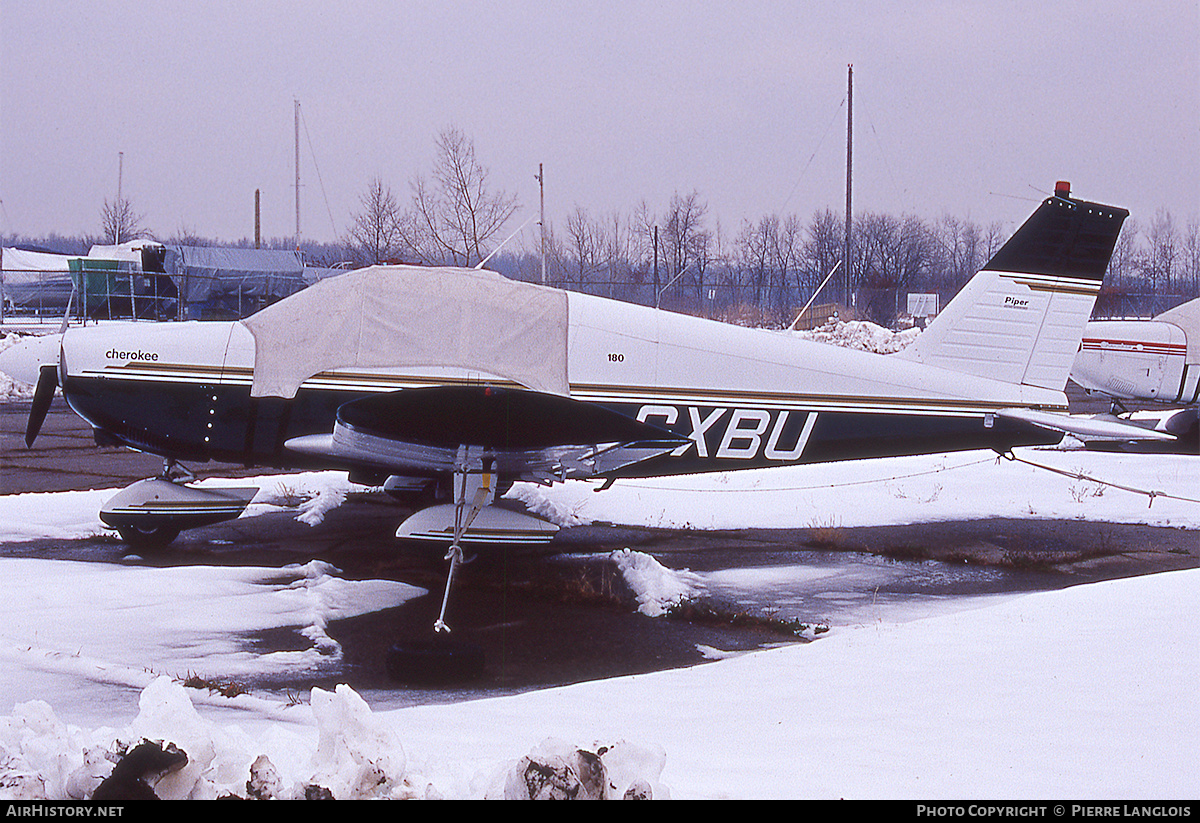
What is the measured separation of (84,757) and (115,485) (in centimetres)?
783

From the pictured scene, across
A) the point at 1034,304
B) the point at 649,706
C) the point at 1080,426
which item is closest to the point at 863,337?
the point at 1034,304

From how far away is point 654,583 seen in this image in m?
6.34

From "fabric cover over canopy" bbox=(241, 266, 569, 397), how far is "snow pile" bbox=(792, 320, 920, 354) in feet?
67.5

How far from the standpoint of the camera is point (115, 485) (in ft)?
31.4

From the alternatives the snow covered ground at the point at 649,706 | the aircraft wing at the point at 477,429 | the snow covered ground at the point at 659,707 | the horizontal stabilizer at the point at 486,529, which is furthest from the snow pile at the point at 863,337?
the snow covered ground at the point at 659,707

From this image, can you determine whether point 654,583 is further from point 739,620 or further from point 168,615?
point 168,615

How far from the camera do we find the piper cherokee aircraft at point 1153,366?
12.9 metres

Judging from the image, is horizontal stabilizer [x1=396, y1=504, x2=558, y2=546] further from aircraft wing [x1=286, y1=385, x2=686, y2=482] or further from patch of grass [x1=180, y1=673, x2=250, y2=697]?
patch of grass [x1=180, y1=673, x2=250, y2=697]

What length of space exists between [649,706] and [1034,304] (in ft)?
18.4

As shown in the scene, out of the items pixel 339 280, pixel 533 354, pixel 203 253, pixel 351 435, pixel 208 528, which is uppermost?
pixel 203 253

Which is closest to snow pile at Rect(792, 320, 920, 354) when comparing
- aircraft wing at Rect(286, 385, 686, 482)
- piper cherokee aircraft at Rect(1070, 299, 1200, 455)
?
piper cherokee aircraft at Rect(1070, 299, 1200, 455)

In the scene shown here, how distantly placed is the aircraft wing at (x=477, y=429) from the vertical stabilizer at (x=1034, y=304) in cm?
311

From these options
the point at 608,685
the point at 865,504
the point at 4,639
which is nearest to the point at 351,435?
the point at 4,639

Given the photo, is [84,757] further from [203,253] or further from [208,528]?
[203,253]
